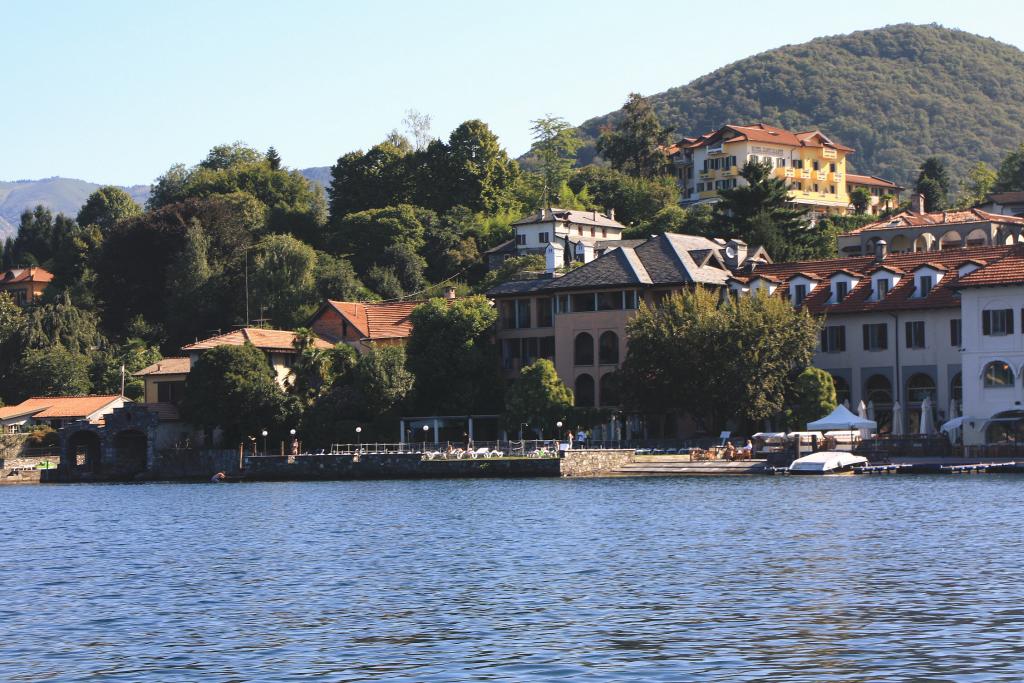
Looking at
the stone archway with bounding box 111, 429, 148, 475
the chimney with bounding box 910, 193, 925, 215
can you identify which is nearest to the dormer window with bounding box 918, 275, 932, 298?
the chimney with bounding box 910, 193, 925, 215

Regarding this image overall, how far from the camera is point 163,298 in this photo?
129 m

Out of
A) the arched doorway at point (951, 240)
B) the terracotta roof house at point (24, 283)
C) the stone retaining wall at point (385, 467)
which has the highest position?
the terracotta roof house at point (24, 283)

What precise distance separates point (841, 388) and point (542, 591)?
5494cm

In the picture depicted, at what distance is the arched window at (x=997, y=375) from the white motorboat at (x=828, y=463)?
28.3 feet

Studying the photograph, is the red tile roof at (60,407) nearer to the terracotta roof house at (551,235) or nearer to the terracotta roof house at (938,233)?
the terracotta roof house at (551,235)

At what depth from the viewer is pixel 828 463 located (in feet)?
228

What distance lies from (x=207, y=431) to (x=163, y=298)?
3520 cm

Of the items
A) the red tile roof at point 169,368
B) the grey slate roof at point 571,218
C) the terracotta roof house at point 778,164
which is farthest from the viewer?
the terracotta roof house at point 778,164

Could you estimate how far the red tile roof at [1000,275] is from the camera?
74.3 metres

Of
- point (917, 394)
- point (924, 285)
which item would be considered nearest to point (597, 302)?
point (924, 285)

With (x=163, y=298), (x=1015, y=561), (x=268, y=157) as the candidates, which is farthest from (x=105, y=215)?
(x=1015, y=561)

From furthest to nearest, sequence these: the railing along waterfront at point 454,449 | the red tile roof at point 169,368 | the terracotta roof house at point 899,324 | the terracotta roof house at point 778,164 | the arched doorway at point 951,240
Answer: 1. the terracotta roof house at point 778,164
2. the arched doorway at point 951,240
3. the red tile roof at point 169,368
4. the terracotta roof house at point 899,324
5. the railing along waterfront at point 454,449

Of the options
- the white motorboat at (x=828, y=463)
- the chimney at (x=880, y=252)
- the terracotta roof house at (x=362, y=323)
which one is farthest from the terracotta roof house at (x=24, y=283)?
the white motorboat at (x=828, y=463)

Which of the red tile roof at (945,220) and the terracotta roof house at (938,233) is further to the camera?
the red tile roof at (945,220)
